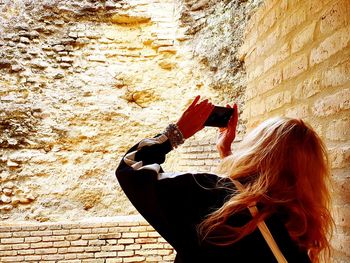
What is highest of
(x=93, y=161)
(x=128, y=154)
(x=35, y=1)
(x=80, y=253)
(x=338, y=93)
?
(x=35, y=1)

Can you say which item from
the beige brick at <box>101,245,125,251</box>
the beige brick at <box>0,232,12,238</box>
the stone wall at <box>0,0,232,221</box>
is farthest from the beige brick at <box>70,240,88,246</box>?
the stone wall at <box>0,0,232,221</box>

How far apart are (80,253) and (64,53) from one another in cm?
334

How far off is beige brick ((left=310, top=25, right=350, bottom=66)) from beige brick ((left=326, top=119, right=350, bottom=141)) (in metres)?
0.38

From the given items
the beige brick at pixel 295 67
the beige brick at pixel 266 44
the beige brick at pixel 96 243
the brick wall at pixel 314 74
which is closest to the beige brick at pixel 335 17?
the brick wall at pixel 314 74

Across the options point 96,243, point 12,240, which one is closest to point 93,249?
point 96,243

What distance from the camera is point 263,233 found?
1.16 meters

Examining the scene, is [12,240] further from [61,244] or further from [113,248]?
[113,248]

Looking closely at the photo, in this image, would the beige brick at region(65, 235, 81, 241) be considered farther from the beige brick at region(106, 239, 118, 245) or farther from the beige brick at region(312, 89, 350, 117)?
the beige brick at region(312, 89, 350, 117)

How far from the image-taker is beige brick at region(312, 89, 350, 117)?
5.91 feet

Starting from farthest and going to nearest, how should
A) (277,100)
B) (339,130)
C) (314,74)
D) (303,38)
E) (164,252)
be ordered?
(164,252) → (277,100) → (303,38) → (314,74) → (339,130)

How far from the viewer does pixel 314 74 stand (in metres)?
2.16

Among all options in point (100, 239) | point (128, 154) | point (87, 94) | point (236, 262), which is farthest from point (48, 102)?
point (236, 262)

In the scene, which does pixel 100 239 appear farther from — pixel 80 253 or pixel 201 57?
pixel 201 57

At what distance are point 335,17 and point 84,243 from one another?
3.75 meters
